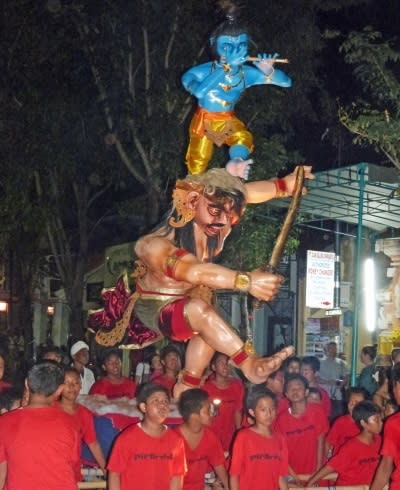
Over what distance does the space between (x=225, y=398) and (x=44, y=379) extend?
10.3ft

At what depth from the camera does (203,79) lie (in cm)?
550

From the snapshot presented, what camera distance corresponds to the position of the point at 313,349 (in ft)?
50.0

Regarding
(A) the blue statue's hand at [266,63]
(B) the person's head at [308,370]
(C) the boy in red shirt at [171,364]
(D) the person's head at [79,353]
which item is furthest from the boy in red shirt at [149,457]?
(D) the person's head at [79,353]

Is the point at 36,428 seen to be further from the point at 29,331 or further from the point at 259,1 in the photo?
the point at 29,331

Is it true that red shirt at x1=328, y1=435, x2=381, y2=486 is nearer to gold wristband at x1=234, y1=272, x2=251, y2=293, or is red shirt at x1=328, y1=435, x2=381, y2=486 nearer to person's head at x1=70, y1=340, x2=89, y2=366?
gold wristband at x1=234, y1=272, x2=251, y2=293

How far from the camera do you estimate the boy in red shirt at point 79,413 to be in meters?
5.17

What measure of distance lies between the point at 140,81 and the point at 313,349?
6.51m

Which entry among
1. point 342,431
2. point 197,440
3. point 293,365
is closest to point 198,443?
point 197,440

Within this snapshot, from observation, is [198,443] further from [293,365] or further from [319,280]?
[319,280]

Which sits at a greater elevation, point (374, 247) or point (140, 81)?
point (140, 81)

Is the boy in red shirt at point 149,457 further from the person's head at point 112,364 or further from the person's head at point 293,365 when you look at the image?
the person's head at point 293,365

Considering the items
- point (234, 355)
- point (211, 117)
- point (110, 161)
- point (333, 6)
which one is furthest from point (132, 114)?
point (234, 355)


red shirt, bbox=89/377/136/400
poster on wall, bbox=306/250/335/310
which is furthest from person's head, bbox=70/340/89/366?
poster on wall, bbox=306/250/335/310

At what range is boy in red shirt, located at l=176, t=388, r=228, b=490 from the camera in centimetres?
509
